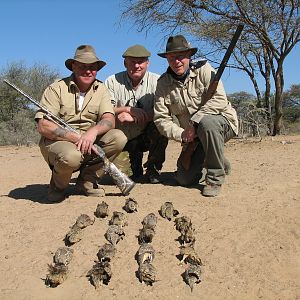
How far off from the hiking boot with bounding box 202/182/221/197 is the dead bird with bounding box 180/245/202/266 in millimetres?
1174

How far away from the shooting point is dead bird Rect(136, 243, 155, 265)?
379 centimetres

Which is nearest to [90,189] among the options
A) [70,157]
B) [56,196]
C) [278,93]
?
[56,196]

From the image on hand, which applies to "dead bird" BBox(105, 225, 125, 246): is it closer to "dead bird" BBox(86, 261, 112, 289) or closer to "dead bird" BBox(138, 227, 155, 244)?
"dead bird" BBox(138, 227, 155, 244)

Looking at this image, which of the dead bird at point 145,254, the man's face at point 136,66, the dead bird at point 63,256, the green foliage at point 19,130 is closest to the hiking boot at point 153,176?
the man's face at point 136,66

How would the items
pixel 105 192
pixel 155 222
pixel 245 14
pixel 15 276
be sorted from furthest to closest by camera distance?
→ pixel 245 14 → pixel 105 192 → pixel 155 222 → pixel 15 276

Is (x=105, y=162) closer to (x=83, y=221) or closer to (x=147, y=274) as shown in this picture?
(x=83, y=221)

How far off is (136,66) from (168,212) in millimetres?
2071

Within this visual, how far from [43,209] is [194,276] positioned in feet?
6.66

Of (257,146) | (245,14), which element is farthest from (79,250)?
(245,14)

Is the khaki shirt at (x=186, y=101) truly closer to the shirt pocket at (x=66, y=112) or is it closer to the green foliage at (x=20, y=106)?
the shirt pocket at (x=66, y=112)

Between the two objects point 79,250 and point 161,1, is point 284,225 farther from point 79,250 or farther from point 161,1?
point 161,1

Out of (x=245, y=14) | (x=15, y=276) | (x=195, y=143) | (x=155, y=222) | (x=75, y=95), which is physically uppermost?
(x=245, y=14)

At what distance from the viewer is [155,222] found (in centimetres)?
438

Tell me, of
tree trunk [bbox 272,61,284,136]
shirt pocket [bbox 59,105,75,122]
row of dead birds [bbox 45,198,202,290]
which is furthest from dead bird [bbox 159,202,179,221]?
tree trunk [bbox 272,61,284,136]
